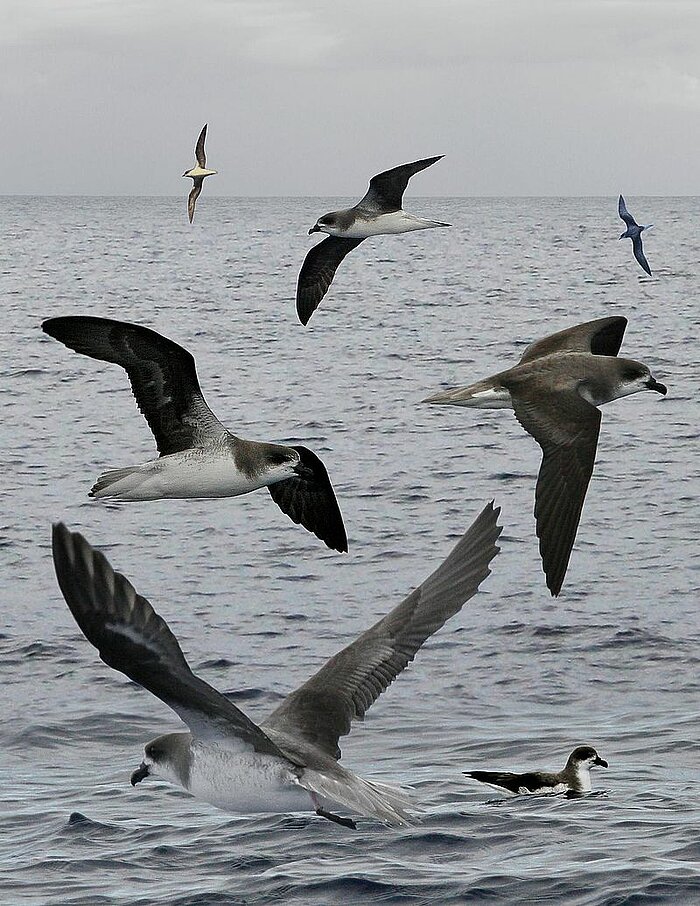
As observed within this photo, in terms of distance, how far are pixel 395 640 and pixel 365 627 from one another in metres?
8.46

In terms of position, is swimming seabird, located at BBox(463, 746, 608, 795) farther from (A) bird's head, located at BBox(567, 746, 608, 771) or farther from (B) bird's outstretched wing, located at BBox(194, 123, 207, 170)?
(B) bird's outstretched wing, located at BBox(194, 123, 207, 170)

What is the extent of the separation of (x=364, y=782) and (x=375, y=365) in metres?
36.1

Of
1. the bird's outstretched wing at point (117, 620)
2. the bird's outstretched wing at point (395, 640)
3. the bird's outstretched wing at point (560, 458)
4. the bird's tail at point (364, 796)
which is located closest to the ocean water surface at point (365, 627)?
the bird's outstretched wing at point (395, 640)

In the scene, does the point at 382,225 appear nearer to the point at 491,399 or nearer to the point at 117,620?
the point at 491,399

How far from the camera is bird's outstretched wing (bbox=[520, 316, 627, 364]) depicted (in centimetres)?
1147

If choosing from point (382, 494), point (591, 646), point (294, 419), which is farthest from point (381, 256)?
point (591, 646)

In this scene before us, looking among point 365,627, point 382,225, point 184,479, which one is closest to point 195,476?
point 184,479

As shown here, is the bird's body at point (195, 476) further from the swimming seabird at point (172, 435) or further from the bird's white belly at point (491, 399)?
the bird's white belly at point (491, 399)

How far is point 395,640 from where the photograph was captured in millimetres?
9609

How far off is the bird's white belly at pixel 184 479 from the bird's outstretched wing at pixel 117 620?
8.52ft

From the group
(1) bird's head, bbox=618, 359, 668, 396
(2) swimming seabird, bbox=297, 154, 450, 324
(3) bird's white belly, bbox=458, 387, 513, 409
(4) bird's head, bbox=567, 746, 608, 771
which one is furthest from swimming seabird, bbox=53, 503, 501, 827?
(2) swimming seabird, bbox=297, 154, 450, 324

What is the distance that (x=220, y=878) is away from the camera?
10953 millimetres

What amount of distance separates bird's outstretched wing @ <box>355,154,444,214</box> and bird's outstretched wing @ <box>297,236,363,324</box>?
400 millimetres

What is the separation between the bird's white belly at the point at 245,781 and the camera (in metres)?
8.10
